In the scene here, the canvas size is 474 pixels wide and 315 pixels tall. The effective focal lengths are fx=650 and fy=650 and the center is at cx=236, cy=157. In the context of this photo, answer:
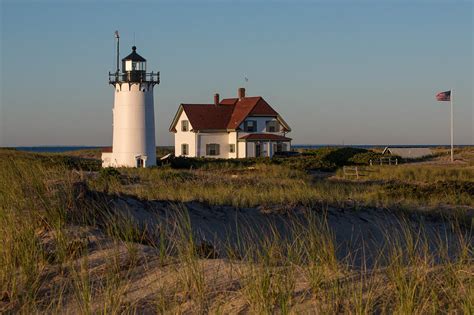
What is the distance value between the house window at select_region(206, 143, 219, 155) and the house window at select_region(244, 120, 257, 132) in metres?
2.93

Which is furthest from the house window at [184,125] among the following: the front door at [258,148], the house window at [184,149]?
the front door at [258,148]

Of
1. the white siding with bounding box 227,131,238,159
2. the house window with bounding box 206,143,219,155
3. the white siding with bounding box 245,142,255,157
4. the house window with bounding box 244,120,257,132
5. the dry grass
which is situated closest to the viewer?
the dry grass

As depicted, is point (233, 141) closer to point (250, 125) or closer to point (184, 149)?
point (250, 125)

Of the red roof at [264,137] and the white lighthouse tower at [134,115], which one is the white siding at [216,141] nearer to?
the red roof at [264,137]

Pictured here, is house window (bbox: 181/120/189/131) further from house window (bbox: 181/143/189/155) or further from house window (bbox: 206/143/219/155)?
house window (bbox: 206/143/219/155)

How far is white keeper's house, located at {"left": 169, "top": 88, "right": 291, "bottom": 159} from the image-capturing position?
172ft

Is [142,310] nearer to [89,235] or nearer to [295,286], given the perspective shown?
[295,286]

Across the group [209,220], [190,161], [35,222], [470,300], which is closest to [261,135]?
[190,161]

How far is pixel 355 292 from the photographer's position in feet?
17.8

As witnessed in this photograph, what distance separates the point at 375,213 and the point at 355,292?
919 cm

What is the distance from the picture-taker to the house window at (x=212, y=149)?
175ft

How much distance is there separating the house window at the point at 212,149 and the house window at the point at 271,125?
4.48 meters

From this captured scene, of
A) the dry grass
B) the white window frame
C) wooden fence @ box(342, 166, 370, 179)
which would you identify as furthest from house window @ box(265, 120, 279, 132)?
the dry grass

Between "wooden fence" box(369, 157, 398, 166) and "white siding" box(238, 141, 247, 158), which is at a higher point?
"white siding" box(238, 141, 247, 158)
